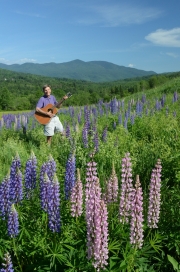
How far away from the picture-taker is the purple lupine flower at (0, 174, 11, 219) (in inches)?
123

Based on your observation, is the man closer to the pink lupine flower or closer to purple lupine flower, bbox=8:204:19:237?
purple lupine flower, bbox=8:204:19:237

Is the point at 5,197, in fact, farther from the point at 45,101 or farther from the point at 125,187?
the point at 45,101

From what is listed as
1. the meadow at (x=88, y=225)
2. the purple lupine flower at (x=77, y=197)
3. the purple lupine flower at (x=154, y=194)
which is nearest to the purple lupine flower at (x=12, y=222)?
the meadow at (x=88, y=225)

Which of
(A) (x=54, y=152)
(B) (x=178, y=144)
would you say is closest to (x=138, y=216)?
(B) (x=178, y=144)

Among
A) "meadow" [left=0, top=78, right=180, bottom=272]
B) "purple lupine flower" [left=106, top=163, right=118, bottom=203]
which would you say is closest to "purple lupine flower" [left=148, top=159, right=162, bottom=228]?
"meadow" [left=0, top=78, right=180, bottom=272]

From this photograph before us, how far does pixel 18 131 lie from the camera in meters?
11.4

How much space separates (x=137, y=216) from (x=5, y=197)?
1464 mm

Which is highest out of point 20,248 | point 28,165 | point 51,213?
point 28,165

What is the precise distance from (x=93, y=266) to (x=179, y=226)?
4.39 feet

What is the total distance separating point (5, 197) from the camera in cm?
315

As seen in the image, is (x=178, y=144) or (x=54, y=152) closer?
(x=178, y=144)

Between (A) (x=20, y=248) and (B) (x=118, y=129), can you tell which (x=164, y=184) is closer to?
(A) (x=20, y=248)

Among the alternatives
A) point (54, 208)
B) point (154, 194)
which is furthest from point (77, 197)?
point (154, 194)

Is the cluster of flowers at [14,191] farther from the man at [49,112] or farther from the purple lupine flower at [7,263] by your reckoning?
the man at [49,112]
